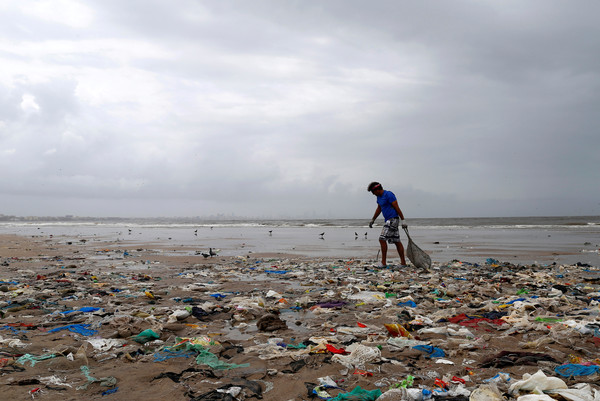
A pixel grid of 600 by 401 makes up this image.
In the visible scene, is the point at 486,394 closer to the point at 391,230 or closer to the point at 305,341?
the point at 305,341

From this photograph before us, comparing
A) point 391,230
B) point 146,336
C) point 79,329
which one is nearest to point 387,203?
point 391,230

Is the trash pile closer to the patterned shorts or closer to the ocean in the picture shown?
the patterned shorts

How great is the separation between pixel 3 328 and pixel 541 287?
914cm

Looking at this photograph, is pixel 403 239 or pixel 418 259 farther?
pixel 403 239

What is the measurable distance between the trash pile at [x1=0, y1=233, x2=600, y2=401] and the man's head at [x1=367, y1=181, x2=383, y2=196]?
2.63m

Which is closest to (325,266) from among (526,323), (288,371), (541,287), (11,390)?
(541,287)

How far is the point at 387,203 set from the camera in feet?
33.2

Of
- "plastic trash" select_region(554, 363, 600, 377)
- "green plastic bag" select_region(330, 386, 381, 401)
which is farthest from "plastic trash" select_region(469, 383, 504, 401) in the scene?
"plastic trash" select_region(554, 363, 600, 377)

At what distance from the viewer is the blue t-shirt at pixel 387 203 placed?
10.1 m

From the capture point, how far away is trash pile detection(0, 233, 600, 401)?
3.03 meters

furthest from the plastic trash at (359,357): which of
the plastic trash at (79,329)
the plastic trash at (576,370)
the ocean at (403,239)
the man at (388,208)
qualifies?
the ocean at (403,239)

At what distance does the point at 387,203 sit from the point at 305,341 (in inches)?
257

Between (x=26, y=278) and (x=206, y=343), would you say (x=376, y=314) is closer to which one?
(x=206, y=343)

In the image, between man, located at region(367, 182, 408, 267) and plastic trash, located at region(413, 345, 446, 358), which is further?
man, located at region(367, 182, 408, 267)
